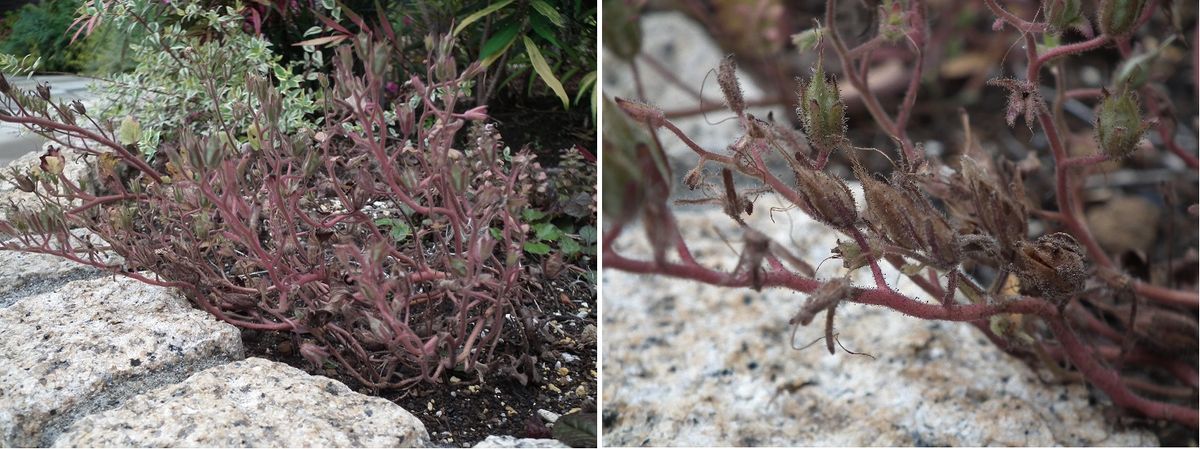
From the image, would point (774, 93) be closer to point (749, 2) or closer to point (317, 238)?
point (749, 2)

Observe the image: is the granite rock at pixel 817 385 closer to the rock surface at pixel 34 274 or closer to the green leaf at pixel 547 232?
the green leaf at pixel 547 232

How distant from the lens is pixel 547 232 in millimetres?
1287

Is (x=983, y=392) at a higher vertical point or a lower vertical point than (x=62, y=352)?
higher

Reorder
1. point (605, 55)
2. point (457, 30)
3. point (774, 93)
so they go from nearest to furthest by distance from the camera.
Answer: point (457, 30)
point (774, 93)
point (605, 55)

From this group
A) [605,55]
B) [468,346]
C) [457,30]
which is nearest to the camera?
[468,346]

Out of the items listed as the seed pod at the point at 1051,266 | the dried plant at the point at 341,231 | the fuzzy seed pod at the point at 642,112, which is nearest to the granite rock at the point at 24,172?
the dried plant at the point at 341,231

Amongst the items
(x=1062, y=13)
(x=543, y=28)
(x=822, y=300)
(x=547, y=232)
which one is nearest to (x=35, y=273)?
(x=547, y=232)

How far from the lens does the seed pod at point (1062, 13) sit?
644 mm

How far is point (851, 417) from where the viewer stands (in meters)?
0.91

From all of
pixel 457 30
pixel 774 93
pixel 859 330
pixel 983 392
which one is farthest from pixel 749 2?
pixel 983 392

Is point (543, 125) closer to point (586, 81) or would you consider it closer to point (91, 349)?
point (586, 81)

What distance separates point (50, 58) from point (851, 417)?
3.27 ft

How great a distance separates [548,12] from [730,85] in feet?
2.41

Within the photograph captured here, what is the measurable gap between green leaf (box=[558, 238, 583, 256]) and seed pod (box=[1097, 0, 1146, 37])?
0.72 meters
